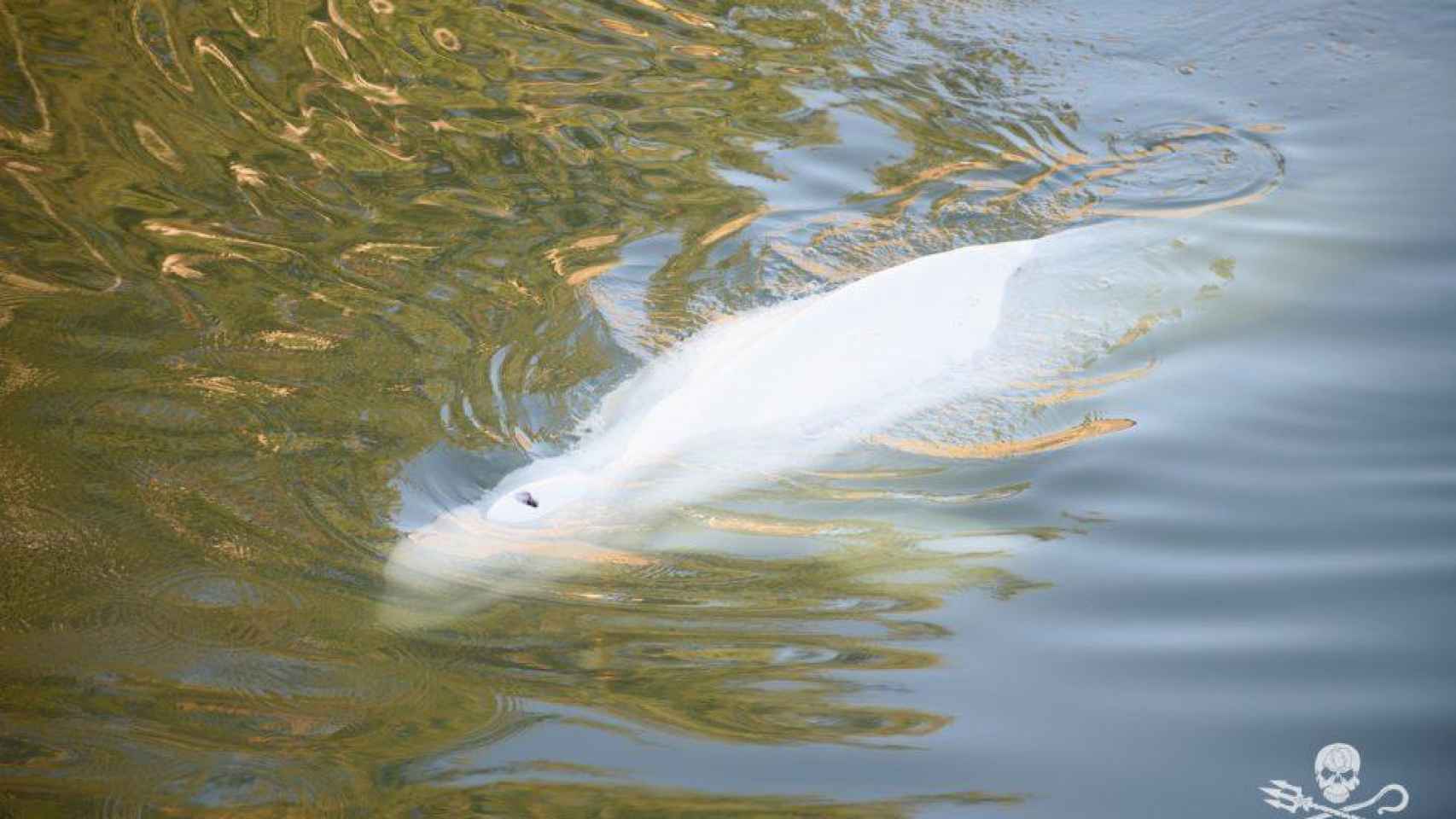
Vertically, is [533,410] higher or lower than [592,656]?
higher

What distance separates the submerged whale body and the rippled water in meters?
0.11

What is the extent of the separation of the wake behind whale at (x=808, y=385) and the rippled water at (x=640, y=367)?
8 centimetres

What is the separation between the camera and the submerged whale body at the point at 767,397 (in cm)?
360

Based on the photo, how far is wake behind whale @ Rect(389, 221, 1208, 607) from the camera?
3.50 metres

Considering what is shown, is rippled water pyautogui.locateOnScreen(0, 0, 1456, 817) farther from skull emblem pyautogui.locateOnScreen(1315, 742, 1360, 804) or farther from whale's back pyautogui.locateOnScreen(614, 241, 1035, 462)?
whale's back pyautogui.locateOnScreen(614, 241, 1035, 462)

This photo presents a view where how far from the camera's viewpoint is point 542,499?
3.53 meters

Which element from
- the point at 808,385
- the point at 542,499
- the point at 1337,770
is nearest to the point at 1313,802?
the point at 1337,770

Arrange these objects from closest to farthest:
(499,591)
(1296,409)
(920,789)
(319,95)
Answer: (920,789) → (499,591) → (1296,409) → (319,95)

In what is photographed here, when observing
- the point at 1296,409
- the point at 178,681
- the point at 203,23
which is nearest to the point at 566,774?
the point at 178,681

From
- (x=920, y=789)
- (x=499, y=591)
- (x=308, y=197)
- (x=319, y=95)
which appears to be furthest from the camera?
(x=319, y=95)

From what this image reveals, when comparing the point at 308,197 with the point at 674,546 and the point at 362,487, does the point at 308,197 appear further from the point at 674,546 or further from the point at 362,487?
the point at 674,546

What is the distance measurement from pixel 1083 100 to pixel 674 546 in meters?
3.89

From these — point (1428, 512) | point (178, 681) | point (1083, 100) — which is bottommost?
point (178, 681)

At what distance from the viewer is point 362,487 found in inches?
139
